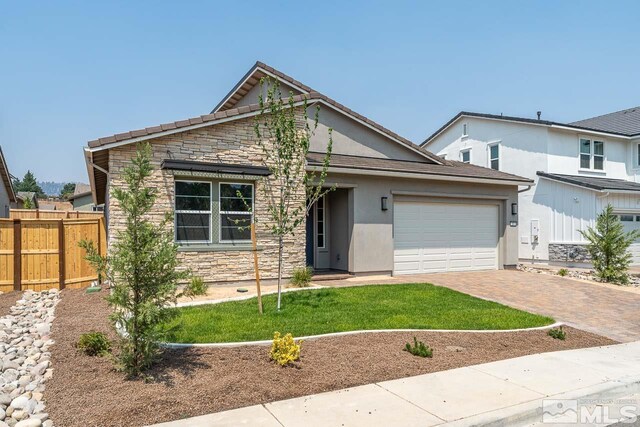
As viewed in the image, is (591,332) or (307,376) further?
(591,332)

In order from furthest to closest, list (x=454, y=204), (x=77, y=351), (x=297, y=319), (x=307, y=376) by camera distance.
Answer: (x=454, y=204) → (x=297, y=319) → (x=77, y=351) → (x=307, y=376)

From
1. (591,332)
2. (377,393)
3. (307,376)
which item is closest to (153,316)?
(307,376)

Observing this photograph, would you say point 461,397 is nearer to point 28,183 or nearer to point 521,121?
point 521,121

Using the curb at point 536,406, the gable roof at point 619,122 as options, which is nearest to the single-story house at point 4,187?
the curb at point 536,406

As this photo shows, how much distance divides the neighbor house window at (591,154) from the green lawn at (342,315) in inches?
587

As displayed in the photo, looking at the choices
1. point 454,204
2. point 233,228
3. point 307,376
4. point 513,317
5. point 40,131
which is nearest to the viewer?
point 307,376

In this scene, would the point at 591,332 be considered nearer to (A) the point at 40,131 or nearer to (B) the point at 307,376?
(B) the point at 307,376

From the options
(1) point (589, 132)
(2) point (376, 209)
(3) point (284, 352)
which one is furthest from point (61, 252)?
(1) point (589, 132)

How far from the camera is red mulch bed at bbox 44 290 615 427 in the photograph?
411cm

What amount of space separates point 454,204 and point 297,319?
8880 millimetres

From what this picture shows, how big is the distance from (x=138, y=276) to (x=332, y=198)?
9180mm

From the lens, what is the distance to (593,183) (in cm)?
1823

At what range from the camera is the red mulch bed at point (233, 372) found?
4.11 meters

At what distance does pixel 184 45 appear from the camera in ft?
43.3
